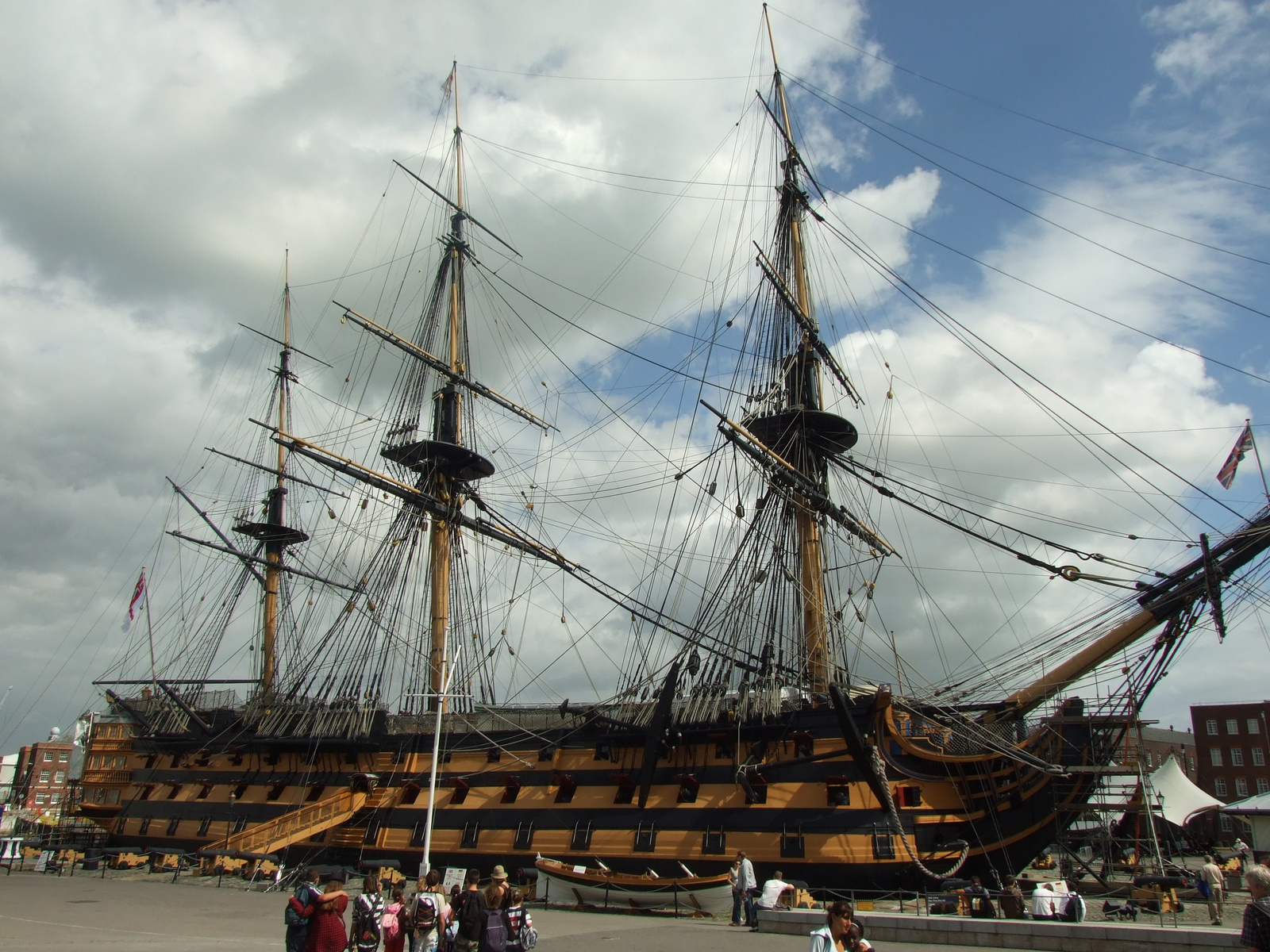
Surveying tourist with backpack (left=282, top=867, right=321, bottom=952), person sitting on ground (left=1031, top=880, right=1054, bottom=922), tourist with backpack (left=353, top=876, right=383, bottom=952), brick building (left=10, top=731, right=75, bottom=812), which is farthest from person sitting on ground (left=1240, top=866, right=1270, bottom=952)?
brick building (left=10, top=731, right=75, bottom=812)

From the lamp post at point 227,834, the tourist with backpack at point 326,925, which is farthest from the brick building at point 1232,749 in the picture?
the tourist with backpack at point 326,925

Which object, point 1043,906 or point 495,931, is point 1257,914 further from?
point 1043,906

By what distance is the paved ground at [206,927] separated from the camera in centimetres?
1270

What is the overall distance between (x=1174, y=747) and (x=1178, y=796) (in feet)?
99.4

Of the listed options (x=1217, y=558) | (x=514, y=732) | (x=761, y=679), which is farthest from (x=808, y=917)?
(x=514, y=732)

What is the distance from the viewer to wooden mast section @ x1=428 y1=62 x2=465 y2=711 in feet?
108

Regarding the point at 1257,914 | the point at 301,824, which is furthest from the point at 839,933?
the point at 301,824

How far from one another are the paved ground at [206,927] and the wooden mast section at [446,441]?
11.4m

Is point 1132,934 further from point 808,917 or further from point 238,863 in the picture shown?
point 238,863

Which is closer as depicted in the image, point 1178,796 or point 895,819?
point 895,819

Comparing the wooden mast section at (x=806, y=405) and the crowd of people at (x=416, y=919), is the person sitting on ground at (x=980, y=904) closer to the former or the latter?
the wooden mast section at (x=806, y=405)

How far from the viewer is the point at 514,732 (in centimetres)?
2641

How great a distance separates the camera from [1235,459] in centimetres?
1931

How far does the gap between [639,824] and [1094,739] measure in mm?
10852
